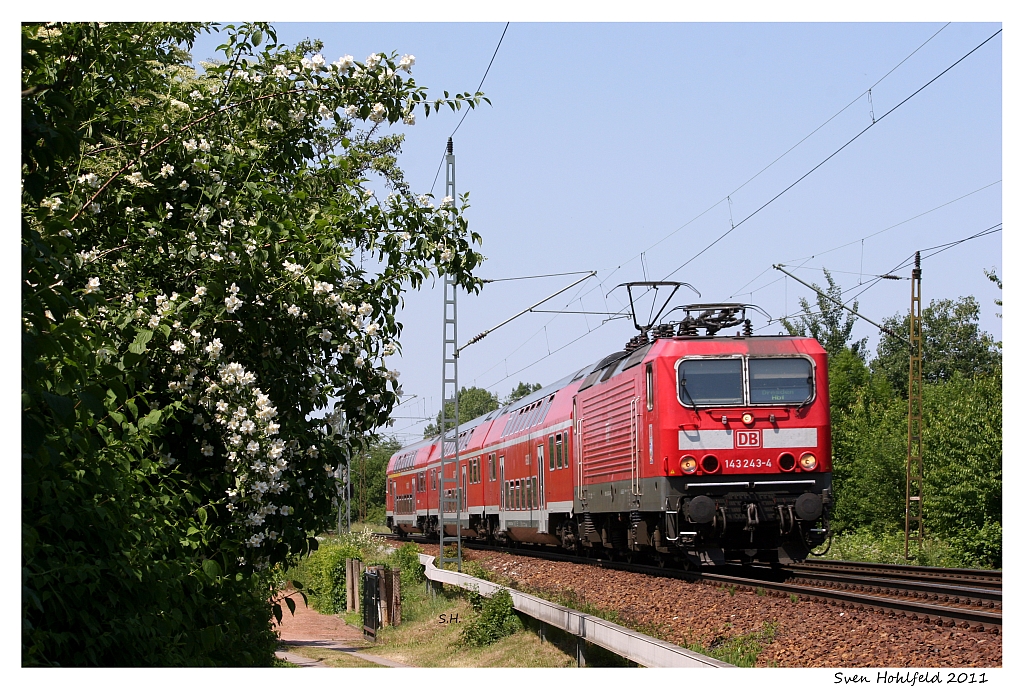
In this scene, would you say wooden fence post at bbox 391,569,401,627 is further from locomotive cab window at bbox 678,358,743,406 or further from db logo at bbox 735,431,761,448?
db logo at bbox 735,431,761,448

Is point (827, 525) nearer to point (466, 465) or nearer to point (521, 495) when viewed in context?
point (521, 495)

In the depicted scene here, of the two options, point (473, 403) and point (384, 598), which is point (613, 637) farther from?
point (473, 403)

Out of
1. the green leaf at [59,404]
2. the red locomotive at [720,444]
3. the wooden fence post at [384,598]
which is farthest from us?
the wooden fence post at [384,598]

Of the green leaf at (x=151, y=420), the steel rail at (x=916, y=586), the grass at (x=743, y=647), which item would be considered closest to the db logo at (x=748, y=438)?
the steel rail at (x=916, y=586)

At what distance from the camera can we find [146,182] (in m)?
7.48

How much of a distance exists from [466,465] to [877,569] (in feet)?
50.8

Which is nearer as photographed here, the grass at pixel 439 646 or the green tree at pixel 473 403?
the grass at pixel 439 646

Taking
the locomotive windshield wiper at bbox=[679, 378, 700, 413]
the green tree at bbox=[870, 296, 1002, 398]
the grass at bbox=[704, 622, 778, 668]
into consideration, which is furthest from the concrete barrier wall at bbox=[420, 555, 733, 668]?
the green tree at bbox=[870, 296, 1002, 398]

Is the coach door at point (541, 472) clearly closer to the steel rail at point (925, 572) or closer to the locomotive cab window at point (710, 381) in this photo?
the steel rail at point (925, 572)

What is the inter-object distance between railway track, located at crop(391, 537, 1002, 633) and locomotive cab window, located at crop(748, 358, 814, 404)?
2.47m

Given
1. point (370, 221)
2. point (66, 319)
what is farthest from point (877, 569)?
point (66, 319)

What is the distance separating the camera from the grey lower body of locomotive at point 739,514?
48.3 feet

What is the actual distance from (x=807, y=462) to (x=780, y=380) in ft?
3.83

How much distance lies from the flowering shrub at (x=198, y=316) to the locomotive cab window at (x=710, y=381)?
23.4 feet
